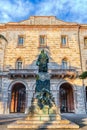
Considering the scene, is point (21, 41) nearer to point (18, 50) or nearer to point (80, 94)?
point (18, 50)

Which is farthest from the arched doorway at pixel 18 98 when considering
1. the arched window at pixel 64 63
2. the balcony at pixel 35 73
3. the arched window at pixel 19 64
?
the arched window at pixel 64 63

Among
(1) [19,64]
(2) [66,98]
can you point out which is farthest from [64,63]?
(1) [19,64]

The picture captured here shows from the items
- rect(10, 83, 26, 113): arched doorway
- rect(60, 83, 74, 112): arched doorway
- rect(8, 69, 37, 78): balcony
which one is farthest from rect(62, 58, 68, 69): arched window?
rect(10, 83, 26, 113): arched doorway

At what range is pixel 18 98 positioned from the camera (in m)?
25.4

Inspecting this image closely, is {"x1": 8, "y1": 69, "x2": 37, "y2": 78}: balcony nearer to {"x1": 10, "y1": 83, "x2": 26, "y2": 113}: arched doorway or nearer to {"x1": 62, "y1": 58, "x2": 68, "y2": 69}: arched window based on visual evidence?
{"x1": 10, "y1": 83, "x2": 26, "y2": 113}: arched doorway

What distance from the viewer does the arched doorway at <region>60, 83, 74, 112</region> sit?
77.8 feet

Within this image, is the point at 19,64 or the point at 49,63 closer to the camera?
the point at 49,63

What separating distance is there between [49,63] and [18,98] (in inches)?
282

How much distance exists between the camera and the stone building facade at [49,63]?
21750 mm

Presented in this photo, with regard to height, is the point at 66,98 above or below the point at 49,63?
below

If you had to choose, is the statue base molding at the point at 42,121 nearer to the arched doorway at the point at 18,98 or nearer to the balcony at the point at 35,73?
the balcony at the point at 35,73

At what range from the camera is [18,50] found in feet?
78.1

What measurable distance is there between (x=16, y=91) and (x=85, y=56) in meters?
11.0

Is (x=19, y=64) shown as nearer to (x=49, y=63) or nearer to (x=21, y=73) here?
(x=21, y=73)
